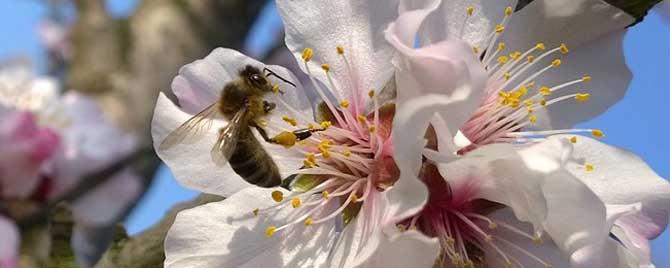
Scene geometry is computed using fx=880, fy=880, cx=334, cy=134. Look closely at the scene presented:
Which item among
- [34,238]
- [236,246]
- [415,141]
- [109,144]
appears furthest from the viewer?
[109,144]

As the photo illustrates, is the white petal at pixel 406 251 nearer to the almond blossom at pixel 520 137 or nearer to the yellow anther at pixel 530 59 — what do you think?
the almond blossom at pixel 520 137

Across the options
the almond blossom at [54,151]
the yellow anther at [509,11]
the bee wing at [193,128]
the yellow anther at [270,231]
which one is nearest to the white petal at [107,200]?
the almond blossom at [54,151]

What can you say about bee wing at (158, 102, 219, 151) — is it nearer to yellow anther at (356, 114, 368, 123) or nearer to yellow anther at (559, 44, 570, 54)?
yellow anther at (356, 114, 368, 123)

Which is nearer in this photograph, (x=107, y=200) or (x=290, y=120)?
(x=290, y=120)

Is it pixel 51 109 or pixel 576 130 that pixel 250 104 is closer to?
pixel 576 130

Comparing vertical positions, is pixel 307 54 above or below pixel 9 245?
above

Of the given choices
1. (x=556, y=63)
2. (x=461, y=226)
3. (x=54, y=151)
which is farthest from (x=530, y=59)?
(x=54, y=151)

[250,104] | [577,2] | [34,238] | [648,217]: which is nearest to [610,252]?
[648,217]

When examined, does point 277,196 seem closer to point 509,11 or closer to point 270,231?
point 270,231
